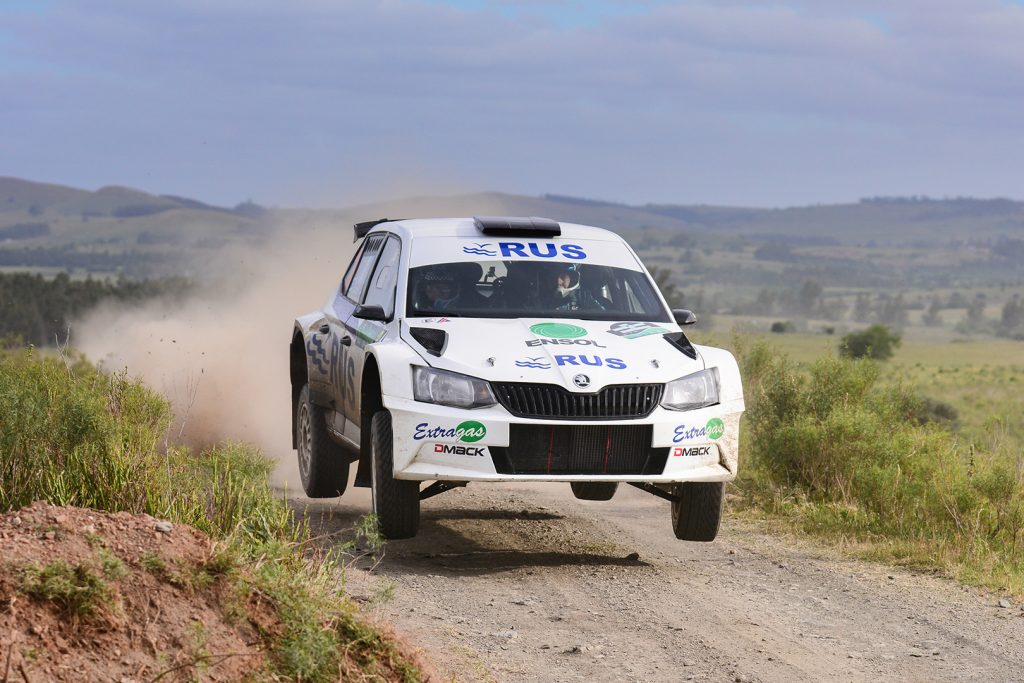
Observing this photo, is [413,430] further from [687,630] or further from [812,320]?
[812,320]

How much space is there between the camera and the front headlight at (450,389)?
26.8 feet

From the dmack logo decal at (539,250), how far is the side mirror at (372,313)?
0.84 metres

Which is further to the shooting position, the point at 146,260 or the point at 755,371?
the point at 146,260

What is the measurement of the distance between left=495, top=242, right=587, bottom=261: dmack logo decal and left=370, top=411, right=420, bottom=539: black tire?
1832 mm

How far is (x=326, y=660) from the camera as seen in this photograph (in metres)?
5.34

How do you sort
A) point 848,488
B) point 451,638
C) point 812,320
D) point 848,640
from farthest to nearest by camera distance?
1. point 812,320
2. point 848,488
3. point 848,640
4. point 451,638

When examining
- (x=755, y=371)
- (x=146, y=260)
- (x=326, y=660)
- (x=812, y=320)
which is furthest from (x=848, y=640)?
(x=146, y=260)

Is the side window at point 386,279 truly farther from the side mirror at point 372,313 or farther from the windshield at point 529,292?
the windshield at point 529,292

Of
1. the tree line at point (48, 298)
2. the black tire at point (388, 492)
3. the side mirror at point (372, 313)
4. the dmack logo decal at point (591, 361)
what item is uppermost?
the side mirror at point (372, 313)

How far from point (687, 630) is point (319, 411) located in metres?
4.53

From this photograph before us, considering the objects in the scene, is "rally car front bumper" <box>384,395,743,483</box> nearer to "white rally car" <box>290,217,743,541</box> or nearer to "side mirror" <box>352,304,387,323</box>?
"white rally car" <box>290,217,743,541</box>

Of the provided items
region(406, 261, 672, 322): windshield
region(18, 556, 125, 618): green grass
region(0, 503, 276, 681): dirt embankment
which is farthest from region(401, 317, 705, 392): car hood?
region(18, 556, 125, 618): green grass

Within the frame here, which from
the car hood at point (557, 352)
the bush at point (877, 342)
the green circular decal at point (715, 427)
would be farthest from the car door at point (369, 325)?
the bush at point (877, 342)

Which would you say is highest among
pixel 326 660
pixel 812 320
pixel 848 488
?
pixel 326 660
